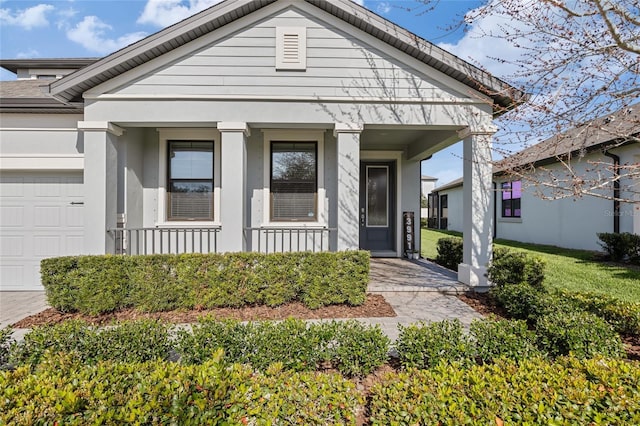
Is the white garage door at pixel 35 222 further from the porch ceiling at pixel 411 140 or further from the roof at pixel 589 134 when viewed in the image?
the roof at pixel 589 134

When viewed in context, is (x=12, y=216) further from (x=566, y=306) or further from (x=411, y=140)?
(x=566, y=306)

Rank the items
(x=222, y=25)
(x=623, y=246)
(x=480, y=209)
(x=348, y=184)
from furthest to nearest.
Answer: (x=623, y=246), (x=480, y=209), (x=348, y=184), (x=222, y=25)

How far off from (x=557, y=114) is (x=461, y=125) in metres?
1.98

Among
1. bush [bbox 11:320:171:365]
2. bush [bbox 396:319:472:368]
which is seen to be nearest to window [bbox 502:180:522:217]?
bush [bbox 396:319:472:368]

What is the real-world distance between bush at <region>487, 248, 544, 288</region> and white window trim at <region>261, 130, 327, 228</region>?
3.48m

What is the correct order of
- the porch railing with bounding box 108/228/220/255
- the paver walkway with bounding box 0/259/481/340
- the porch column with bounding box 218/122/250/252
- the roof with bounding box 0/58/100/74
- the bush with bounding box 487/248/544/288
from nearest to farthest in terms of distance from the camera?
the paver walkway with bounding box 0/259/481/340, the bush with bounding box 487/248/544/288, the porch column with bounding box 218/122/250/252, the porch railing with bounding box 108/228/220/255, the roof with bounding box 0/58/100/74

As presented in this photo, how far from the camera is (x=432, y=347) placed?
279cm

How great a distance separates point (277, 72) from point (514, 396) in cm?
567

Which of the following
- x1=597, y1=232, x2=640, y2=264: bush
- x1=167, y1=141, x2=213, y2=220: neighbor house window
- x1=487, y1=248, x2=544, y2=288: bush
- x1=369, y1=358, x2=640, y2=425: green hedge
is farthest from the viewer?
x1=597, y1=232, x2=640, y2=264: bush

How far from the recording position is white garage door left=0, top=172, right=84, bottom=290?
19.4 feet

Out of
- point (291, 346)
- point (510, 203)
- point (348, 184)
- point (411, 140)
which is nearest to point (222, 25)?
point (348, 184)

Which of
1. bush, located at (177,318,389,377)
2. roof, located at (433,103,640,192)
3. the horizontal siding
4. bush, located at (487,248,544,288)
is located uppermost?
the horizontal siding

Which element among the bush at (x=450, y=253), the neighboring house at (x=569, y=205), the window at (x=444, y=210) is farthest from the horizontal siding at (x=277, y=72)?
the window at (x=444, y=210)

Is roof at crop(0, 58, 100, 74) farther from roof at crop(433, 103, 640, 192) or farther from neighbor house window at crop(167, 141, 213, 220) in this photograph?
roof at crop(433, 103, 640, 192)
